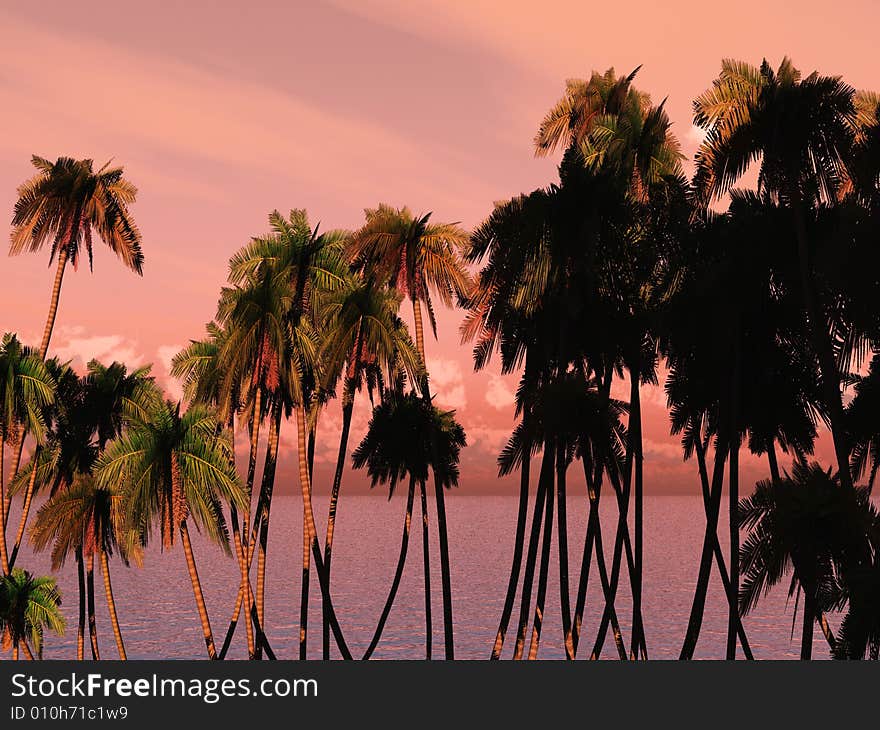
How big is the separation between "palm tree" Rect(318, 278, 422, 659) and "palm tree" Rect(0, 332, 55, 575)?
43.1 ft

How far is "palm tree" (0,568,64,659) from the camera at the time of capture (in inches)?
1639

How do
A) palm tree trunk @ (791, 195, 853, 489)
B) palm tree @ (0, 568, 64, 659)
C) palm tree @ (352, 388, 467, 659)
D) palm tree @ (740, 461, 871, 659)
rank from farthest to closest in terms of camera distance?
palm tree @ (352, 388, 467, 659) < palm tree @ (0, 568, 64, 659) < palm tree trunk @ (791, 195, 853, 489) < palm tree @ (740, 461, 871, 659)

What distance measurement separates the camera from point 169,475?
39.2 m

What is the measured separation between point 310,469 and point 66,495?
1159 centimetres

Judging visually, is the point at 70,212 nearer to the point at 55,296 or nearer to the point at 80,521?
the point at 55,296

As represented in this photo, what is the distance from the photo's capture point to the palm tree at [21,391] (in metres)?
44.9

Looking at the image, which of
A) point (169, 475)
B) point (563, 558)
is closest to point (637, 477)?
point (563, 558)

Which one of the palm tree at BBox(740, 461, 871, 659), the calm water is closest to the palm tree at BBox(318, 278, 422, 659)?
the palm tree at BBox(740, 461, 871, 659)

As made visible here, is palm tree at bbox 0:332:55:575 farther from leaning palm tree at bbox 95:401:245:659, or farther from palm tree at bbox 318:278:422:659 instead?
palm tree at bbox 318:278:422:659

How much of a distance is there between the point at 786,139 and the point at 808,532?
1298cm
